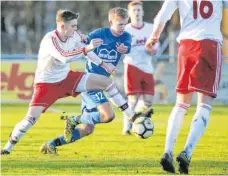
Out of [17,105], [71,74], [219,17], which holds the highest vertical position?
[219,17]

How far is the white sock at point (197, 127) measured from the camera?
9086mm

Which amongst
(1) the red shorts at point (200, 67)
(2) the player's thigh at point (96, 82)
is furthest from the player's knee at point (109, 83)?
(1) the red shorts at point (200, 67)

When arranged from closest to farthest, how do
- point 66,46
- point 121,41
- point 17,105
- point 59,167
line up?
point 59,167 < point 66,46 < point 121,41 < point 17,105

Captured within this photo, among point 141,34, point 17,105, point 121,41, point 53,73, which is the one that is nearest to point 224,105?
A: point 17,105

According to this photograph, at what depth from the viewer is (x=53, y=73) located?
1108 cm

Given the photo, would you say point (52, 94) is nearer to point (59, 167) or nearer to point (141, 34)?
point (59, 167)

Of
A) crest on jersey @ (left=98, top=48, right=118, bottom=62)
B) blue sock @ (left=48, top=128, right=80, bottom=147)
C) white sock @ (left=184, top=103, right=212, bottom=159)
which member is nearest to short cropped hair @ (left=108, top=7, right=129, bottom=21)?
crest on jersey @ (left=98, top=48, right=118, bottom=62)

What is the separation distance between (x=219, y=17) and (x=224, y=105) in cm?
1455

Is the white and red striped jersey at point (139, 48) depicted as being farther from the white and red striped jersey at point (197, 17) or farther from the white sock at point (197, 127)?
the white sock at point (197, 127)

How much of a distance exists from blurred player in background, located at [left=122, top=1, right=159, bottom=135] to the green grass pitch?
2.20 ft

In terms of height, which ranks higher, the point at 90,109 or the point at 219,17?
the point at 219,17

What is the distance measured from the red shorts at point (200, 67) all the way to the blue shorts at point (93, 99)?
2375 millimetres

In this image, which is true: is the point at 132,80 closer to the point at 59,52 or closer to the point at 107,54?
the point at 107,54

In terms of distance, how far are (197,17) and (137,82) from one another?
6.26 m
